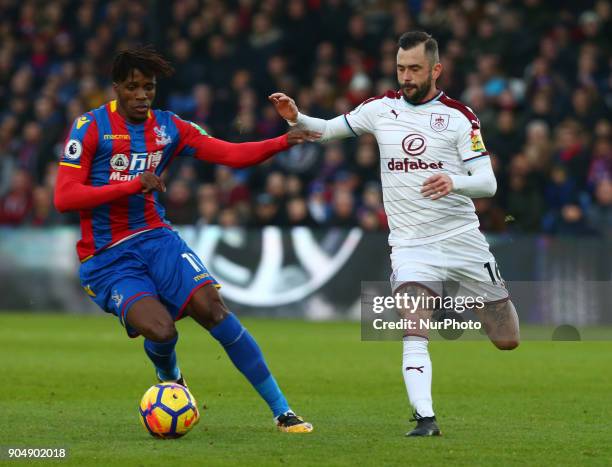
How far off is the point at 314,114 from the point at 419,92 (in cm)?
1044

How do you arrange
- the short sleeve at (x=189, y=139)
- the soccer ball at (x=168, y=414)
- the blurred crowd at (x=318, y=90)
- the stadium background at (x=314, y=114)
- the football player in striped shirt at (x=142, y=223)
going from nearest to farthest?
the soccer ball at (x=168, y=414) → the football player in striped shirt at (x=142, y=223) → the short sleeve at (x=189, y=139) → the stadium background at (x=314, y=114) → the blurred crowd at (x=318, y=90)

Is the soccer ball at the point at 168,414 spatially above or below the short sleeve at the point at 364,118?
below

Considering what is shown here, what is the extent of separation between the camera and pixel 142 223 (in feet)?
27.5

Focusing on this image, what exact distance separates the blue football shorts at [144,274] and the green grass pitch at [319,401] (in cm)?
81

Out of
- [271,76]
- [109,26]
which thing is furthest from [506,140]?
[109,26]

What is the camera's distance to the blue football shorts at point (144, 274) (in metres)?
8.04

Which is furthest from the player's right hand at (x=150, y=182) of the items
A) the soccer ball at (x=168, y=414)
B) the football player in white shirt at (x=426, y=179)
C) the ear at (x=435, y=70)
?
the ear at (x=435, y=70)

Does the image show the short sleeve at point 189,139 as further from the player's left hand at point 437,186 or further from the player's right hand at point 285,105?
the player's left hand at point 437,186

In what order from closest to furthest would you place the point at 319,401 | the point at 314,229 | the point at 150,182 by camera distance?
the point at 150,182, the point at 319,401, the point at 314,229

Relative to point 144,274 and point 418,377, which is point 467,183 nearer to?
point 418,377

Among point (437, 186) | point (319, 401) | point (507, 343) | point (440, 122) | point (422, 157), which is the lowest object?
point (319, 401)

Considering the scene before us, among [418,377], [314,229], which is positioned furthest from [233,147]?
[314,229]

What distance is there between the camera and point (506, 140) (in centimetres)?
1766

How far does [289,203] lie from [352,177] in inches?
38.9
